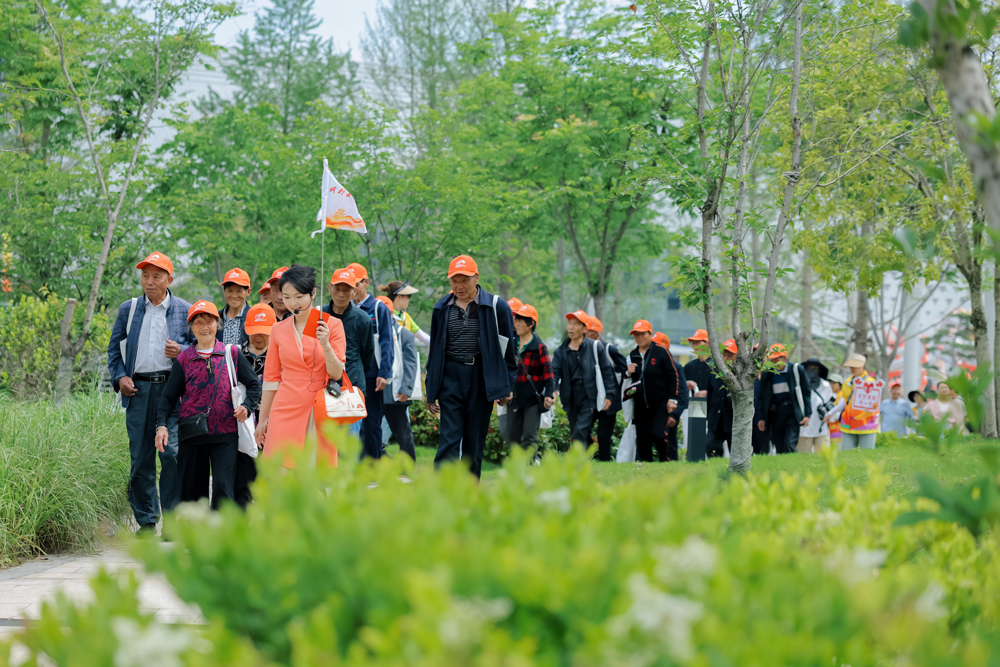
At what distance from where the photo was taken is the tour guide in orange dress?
586 centimetres

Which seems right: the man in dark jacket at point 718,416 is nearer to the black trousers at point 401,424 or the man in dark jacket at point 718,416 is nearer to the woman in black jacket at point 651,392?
the woman in black jacket at point 651,392

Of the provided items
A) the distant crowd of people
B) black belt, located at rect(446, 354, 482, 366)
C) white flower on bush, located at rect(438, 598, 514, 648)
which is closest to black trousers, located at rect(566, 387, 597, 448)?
the distant crowd of people

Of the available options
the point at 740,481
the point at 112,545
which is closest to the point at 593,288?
the point at 112,545

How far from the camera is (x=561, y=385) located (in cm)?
1118

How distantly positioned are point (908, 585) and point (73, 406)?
8134 mm

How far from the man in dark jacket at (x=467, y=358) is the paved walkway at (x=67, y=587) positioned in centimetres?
276

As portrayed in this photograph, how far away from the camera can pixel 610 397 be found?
10891 millimetres

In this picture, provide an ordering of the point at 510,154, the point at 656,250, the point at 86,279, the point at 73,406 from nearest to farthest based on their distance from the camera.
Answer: the point at 73,406, the point at 86,279, the point at 510,154, the point at 656,250

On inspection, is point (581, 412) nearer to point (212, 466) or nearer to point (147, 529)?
point (212, 466)

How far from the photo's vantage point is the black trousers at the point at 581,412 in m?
11.0

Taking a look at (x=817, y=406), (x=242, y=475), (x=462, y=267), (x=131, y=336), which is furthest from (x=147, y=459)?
(x=817, y=406)

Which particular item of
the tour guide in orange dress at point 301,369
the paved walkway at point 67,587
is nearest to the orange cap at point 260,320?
the tour guide in orange dress at point 301,369

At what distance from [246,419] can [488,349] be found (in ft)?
6.80

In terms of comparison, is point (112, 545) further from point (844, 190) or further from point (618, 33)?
point (618, 33)
